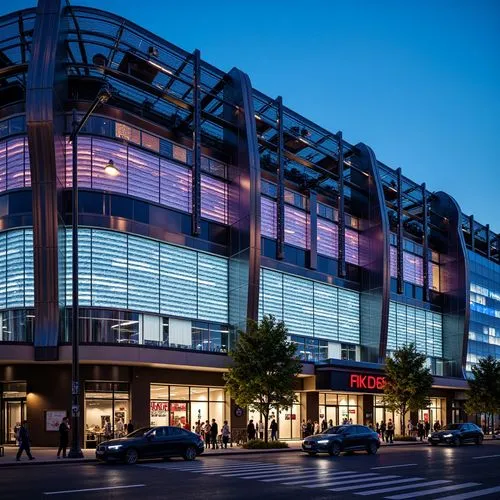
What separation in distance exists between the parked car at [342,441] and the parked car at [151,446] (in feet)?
19.3

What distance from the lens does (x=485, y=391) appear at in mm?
63219

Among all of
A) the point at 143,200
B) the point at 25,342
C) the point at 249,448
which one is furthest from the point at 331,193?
the point at 25,342

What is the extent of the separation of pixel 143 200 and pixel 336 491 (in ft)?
82.7

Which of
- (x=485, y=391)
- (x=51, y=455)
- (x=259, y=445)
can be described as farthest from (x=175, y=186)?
(x=485, y=391)

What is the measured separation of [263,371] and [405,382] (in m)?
17.9

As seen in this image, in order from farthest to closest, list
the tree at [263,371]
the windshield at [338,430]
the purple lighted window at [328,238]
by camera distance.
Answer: the purple lighted window at [328,238] → the tree at [263,371] → the windshield at [338,430]

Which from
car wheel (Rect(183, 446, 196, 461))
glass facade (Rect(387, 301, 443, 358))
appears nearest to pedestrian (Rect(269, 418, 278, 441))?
car wheel (Rect(183, 446, 196, 461))

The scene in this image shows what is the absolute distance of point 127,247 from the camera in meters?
38.4

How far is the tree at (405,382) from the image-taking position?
51906 millimetres

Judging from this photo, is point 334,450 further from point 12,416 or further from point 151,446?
point 12,416

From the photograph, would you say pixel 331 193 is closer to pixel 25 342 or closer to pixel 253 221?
pixel 253 221

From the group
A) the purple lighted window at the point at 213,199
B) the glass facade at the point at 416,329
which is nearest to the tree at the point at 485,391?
the glass facade at the point at 416,329

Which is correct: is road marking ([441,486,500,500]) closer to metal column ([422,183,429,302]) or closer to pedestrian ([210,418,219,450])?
pedestrian ([210,418,219,450])

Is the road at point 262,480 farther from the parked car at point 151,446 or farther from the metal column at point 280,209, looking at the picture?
the metal column at point 280,209
